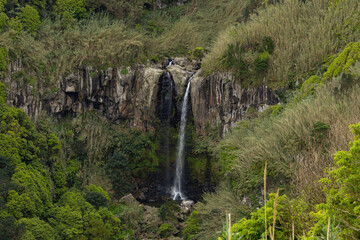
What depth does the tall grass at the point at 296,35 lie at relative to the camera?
2159cm

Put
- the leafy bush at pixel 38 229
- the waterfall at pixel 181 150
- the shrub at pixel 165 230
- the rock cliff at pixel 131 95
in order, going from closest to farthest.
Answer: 1. the leafy bush at pixel 38 229
2. the shrub at pixel 165 230
3. the rock cliff at pixel 131 95
4. the waterfall at pixel 181 150

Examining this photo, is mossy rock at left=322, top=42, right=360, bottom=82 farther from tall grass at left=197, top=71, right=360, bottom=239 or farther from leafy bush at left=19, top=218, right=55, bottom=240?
leafy bush at left=19, top=218, right=55, bottom=240

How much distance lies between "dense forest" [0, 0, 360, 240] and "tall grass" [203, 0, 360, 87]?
91 millimetres

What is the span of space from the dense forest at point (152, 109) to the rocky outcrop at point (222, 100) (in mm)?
81

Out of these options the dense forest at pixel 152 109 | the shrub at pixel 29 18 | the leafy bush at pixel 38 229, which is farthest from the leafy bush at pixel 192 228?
the shrub at pixel 29 18

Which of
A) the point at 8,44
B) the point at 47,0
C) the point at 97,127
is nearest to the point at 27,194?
the point at 97,127

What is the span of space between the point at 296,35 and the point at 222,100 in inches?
264

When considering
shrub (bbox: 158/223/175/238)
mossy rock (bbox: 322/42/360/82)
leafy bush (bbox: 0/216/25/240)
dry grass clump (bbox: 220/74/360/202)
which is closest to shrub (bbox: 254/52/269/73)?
mossy rock (bbox: 322/42/360/82)

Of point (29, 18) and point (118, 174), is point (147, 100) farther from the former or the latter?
point (29, 18)

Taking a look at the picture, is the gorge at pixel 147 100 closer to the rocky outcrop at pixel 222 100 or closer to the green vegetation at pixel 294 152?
the rocky outcrop at pixel 222 100

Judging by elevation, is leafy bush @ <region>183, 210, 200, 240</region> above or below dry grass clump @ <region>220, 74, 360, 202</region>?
below

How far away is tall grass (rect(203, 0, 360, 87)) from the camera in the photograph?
21.6 meters

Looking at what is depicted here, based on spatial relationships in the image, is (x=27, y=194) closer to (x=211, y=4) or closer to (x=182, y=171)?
(x=182, y=171)

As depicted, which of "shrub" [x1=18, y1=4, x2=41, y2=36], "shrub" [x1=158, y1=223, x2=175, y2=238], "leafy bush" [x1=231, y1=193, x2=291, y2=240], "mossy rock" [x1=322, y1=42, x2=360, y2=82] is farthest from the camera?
"shrub" [x1=18, y1=4, x2=41, y2=36]
